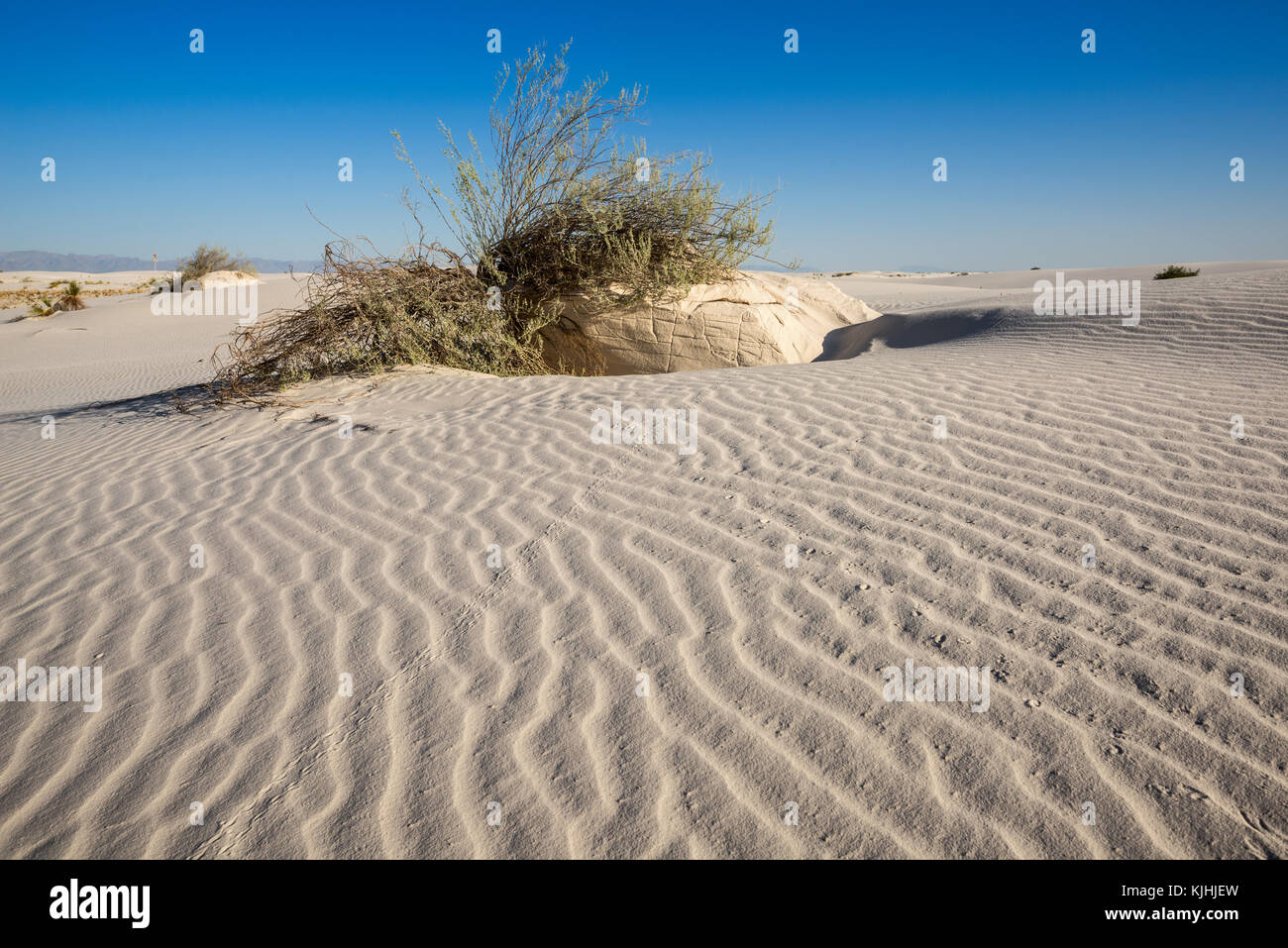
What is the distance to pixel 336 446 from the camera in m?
5.23

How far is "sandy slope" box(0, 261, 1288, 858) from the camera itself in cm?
200

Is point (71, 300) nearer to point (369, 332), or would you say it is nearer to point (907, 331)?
point (369, 332)

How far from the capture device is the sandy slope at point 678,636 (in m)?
2.00

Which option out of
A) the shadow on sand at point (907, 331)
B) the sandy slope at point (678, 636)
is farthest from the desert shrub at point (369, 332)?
the shadow on sand at point (907, 331)

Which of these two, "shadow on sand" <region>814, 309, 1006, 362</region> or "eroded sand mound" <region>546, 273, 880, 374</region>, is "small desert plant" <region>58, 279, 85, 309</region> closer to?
"eroded sand mound" <region>546, 273, 880, 374</region>

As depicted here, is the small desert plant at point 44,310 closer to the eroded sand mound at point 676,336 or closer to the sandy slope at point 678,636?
the eroded sand mound at point 676,336

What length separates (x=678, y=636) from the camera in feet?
9.03

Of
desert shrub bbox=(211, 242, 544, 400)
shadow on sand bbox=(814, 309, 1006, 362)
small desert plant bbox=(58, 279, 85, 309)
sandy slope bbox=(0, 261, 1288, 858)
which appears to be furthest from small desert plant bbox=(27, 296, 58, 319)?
shadow on sand bbox=(814, 309, 1006, 362)

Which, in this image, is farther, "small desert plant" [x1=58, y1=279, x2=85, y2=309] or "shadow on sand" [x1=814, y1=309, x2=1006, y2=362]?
"small desert plant" [x1=58, y1=279, x2=85, y2=309]

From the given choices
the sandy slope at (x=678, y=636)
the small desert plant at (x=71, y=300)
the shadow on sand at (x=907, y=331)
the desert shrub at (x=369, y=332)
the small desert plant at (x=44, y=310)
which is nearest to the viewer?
the sandy slope at (x=678, y=636)
